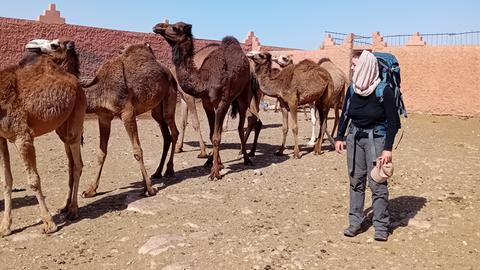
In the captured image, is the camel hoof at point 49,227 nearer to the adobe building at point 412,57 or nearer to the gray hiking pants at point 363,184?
the gray hiking pants at point 363,184

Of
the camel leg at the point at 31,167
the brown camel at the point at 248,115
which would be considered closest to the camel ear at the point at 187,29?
the brown camel at the point at 248,115

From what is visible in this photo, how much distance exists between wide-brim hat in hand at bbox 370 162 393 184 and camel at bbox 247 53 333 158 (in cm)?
448

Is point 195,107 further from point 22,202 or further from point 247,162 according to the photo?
point 22,202

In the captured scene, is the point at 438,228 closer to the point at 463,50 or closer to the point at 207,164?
the point at 207,164

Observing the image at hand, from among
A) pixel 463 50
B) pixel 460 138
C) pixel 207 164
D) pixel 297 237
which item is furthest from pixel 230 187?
pixel 463 50

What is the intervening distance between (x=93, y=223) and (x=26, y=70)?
188 cm

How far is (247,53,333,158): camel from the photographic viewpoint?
9.24 metres

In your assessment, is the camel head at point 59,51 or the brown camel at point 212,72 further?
the brown camel at point 212,72

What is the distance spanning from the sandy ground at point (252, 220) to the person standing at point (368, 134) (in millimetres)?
255

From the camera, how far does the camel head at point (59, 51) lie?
5586mm

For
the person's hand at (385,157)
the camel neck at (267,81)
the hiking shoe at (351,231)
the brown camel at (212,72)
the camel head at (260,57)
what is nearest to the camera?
the person's hand at (385,157)

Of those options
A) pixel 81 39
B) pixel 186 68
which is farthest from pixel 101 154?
pixel 81 39

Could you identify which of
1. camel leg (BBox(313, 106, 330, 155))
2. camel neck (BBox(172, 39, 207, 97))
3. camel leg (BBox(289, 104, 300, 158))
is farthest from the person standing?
camel leg (BBox(313, 106, 330, 155))

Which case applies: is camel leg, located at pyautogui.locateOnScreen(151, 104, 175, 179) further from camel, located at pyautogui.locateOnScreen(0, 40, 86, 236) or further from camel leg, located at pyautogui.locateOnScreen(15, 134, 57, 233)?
camel leg, located at pyautogui.locateOnScreen(15, 134, 57, 233)
